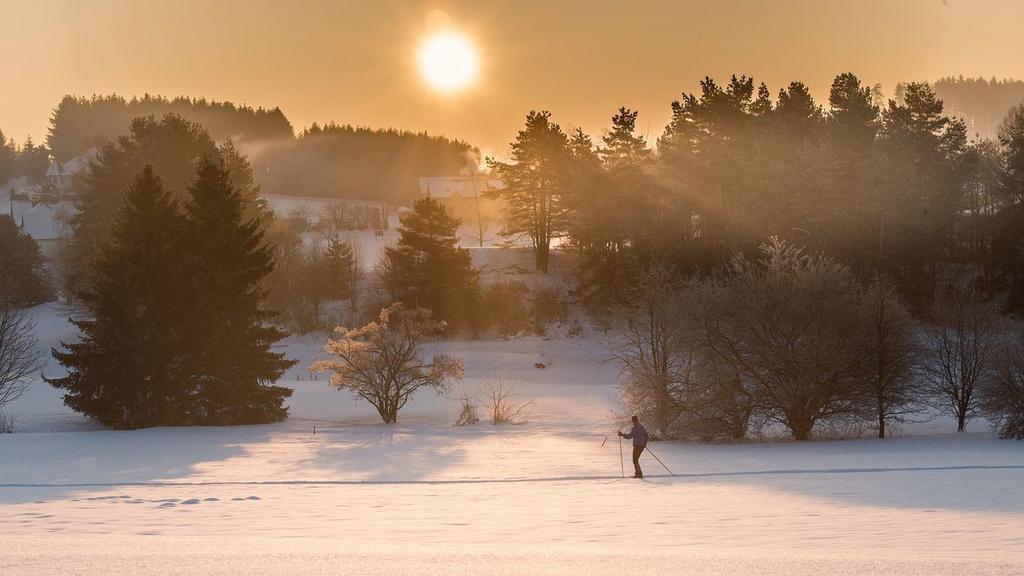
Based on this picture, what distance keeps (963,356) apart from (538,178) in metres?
44.0

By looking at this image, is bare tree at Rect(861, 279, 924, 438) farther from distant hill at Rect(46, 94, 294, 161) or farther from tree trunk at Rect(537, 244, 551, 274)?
distant hill at Rect(46, 94, 294, 161)

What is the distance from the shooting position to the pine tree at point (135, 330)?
132ft

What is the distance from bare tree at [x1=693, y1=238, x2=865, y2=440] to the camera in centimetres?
3581

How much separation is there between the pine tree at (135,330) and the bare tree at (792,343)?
73.4 ft

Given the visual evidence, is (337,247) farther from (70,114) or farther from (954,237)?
(70,114)

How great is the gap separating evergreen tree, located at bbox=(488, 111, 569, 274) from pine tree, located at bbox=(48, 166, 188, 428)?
3979 cm

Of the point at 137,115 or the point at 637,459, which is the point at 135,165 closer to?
the point at 637,459

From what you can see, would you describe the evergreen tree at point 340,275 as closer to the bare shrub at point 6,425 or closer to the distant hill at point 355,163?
the bare shrub at point 6,425

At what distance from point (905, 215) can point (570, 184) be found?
2512 cm

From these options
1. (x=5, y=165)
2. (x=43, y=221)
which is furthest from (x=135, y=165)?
(x=5, y=165)

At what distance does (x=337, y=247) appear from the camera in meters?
80.3

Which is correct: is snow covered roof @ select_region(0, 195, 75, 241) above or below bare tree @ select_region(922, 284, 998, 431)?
above

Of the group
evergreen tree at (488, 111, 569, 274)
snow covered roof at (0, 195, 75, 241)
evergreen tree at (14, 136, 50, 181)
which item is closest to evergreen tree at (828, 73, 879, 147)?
evergreen tree at (488, 111, 569, 274)

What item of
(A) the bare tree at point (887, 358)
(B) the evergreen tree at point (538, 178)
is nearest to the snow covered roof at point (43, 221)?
(B) the evergreen tree at point (538, 178)
